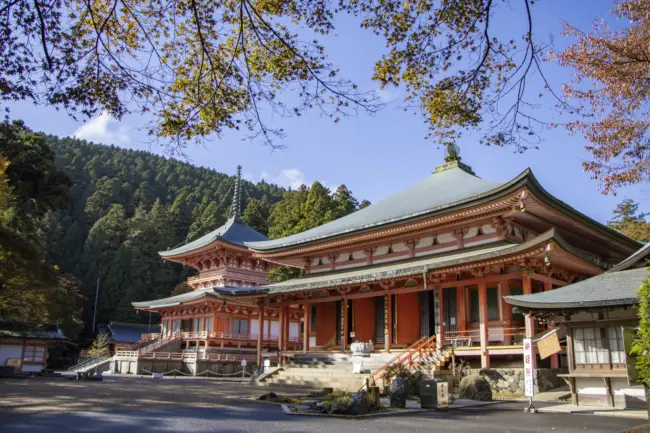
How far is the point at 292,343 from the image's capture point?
34938 mm

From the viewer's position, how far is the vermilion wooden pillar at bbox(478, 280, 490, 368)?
17.7 metres

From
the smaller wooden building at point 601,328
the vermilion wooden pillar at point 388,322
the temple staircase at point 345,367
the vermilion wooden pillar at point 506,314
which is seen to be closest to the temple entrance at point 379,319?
the vermilion wooden pillar at point 388,322

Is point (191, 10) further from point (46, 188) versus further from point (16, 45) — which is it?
point (46, 188)

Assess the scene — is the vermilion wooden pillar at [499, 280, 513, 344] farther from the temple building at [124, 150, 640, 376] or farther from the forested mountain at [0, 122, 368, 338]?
the forested mountain at [0, 122, 368, 338]

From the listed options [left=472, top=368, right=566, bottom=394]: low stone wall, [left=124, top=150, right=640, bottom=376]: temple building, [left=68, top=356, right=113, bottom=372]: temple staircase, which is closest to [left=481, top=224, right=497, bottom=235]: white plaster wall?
[left=124, top=150, right=640, bottom=376]: temple building

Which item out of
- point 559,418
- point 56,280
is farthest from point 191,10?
point 56,280

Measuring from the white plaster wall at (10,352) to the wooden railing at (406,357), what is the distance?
27.3m

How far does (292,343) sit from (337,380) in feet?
52.7

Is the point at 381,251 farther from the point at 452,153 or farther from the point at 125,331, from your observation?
the point at 125,331

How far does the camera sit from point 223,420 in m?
9.52

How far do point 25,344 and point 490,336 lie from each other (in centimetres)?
3042

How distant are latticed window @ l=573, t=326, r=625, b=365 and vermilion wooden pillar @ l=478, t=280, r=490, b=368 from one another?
4.47 meters

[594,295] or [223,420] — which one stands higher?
[594,295]

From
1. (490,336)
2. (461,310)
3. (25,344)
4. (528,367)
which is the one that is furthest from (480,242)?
(25,344)
